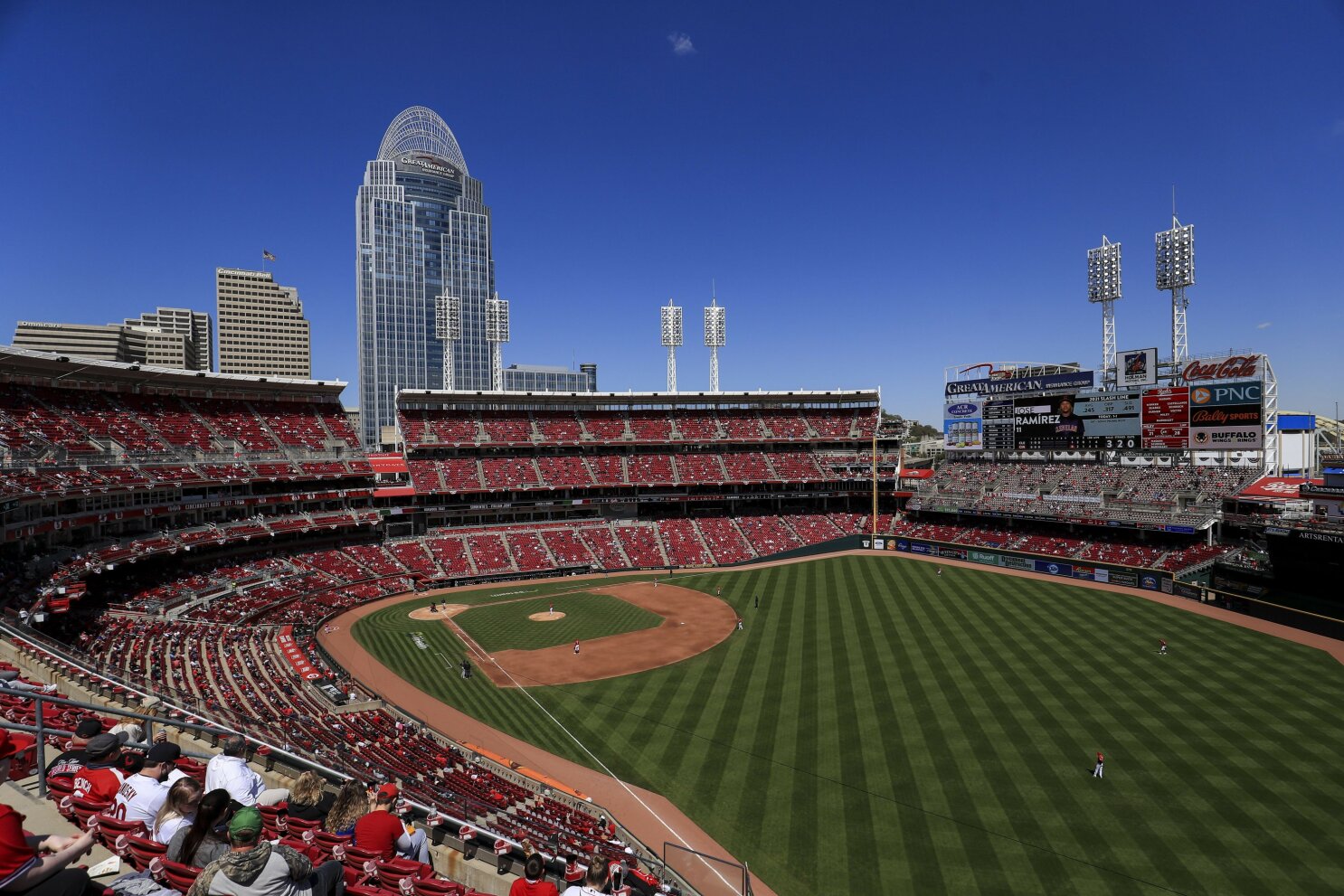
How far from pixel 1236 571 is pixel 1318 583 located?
4015mm

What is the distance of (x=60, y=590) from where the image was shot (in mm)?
28734

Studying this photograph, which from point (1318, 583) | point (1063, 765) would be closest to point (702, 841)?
point (1063, 765)

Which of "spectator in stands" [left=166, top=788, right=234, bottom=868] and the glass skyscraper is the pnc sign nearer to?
"spectator in stands" [left=166, top=788, right=234, bottom=868]

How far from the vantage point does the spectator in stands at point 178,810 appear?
5.85 m

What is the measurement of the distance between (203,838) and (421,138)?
178 metres

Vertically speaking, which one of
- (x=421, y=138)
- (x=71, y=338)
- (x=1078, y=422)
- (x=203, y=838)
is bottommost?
(x=203, y=838)

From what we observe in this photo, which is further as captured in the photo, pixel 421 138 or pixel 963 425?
pixel 421 138

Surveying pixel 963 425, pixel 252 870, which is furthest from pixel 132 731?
pixel 963 425

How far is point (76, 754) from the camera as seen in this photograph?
8.35 meters

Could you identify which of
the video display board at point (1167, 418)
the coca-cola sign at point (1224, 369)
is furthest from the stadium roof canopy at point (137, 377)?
the coca-cola sign at point (1224, 369)

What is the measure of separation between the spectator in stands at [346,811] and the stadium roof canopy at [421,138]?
171 metres

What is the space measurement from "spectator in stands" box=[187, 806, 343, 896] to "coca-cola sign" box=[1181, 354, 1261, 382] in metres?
59.7

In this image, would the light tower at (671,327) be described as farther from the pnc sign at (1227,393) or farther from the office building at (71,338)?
the office building at (71,338)

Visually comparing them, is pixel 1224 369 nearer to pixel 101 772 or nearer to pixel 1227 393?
pixel 1227 393
